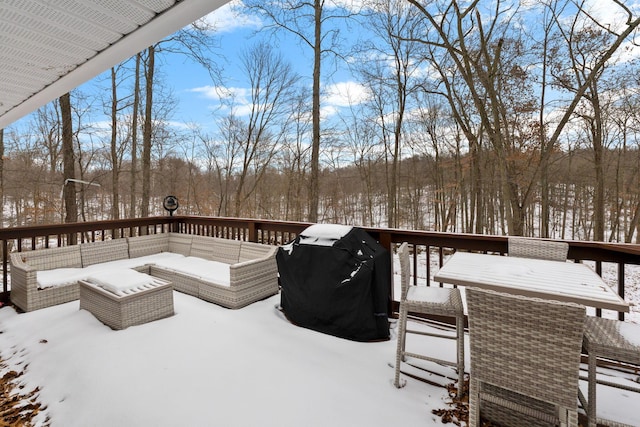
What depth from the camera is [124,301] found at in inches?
112

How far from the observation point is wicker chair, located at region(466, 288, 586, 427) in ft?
4.46

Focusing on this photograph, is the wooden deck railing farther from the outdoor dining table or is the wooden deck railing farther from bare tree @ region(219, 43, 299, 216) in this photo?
bare tree @ region(219, 43, 299, 216)

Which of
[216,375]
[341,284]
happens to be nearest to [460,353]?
[341,284]

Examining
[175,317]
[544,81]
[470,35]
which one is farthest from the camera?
[544,81]

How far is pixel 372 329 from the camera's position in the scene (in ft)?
8.79

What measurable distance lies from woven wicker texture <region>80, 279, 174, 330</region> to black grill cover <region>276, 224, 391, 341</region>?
4.39 ft

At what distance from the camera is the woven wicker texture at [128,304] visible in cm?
286

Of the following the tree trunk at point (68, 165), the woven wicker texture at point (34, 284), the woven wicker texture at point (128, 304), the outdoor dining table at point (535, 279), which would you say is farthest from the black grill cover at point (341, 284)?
the tree trunk at point (68, 165)

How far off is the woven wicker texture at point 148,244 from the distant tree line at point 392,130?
2.87 metres

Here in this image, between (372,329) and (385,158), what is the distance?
1199 cm

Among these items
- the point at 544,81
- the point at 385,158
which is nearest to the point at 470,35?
the point at 544,81

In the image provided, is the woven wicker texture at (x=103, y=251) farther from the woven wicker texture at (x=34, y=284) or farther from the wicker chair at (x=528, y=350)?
the wicker chair at (x=528, y=350)

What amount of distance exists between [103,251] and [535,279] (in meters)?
5.10

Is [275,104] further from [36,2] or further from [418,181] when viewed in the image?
[36,2]
